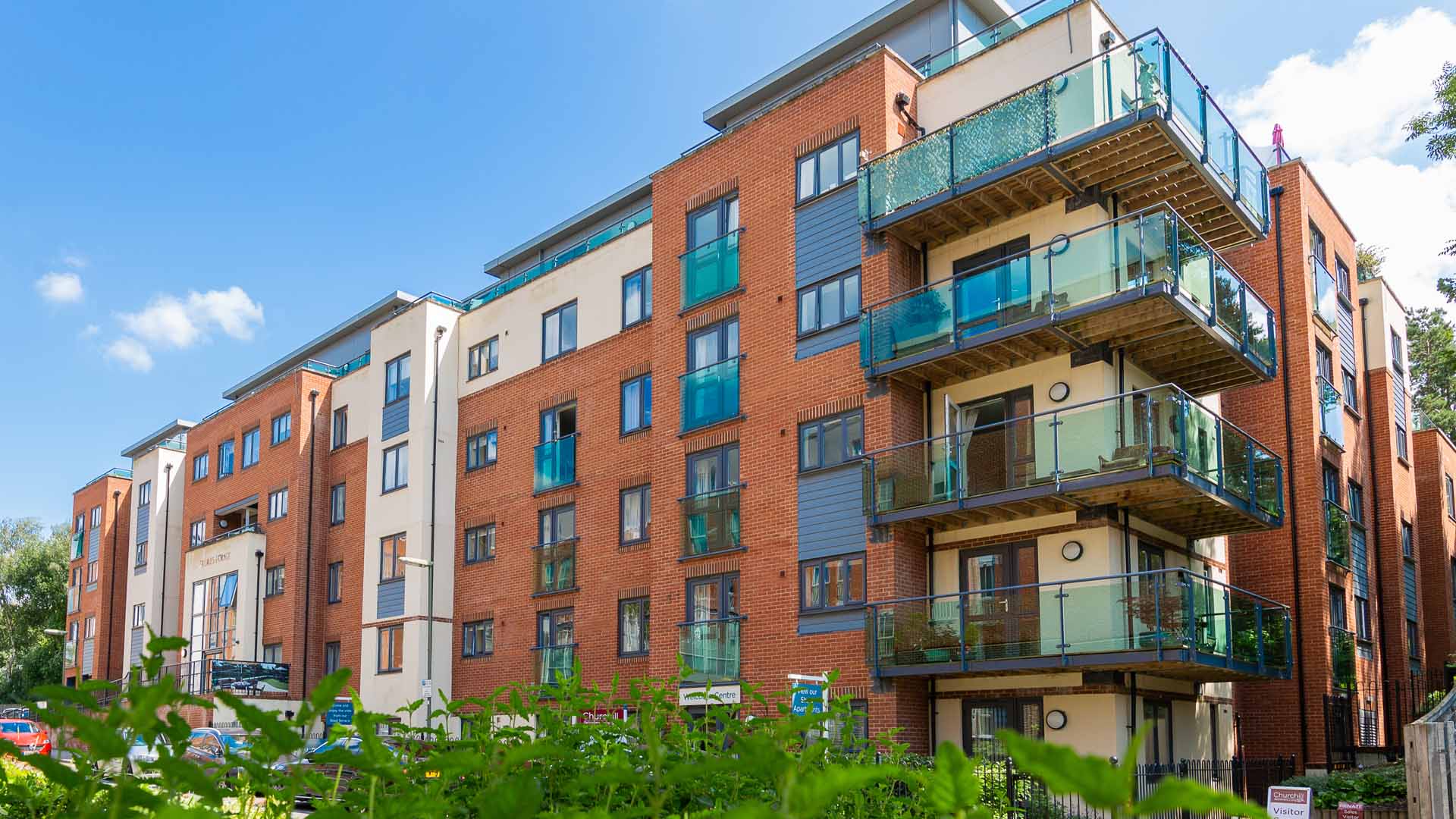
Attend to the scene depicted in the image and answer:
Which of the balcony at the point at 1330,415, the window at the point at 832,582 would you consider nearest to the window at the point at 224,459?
the window at the point at 832,582

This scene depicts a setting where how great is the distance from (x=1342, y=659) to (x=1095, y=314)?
10991mm

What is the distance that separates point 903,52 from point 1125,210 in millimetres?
7922

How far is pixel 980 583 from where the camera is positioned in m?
24.7

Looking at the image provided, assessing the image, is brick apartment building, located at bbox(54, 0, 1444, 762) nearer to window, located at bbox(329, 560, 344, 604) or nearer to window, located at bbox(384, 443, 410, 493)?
window, located at bbox(384, 443, 410, 493)

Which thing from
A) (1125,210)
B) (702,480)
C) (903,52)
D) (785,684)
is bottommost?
(785,684)

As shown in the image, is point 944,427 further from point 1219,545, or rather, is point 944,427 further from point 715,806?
point 715,806

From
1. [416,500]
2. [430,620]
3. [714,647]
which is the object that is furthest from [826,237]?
[416,500]

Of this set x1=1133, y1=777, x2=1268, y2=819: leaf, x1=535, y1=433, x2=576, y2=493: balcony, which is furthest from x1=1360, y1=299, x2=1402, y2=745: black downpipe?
x1=1133, y1=777, x2=1268, y2=819: leaf

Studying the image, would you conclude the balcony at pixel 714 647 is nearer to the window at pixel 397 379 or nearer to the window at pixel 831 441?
the window at pixel 831 441

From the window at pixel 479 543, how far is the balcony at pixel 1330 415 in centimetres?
1992

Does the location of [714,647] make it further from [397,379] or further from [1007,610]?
[397,379]

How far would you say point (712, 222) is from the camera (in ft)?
98.4

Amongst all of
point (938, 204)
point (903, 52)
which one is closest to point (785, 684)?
point (938, 204)

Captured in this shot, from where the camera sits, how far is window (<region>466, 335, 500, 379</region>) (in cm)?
3794
